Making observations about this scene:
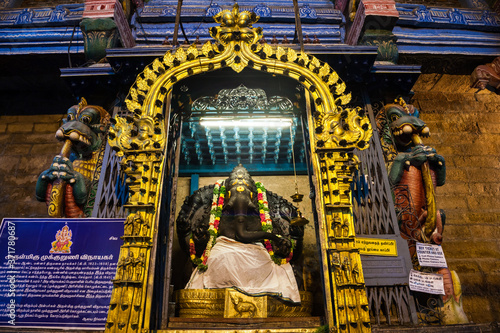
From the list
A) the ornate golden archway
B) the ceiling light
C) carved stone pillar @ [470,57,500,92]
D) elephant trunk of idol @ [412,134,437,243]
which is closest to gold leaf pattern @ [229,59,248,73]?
the ornate golden archway

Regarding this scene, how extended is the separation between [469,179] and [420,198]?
91.1 inches

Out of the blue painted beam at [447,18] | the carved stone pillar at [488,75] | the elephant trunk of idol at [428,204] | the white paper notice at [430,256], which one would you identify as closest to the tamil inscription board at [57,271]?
the white paper notice at [430,256]

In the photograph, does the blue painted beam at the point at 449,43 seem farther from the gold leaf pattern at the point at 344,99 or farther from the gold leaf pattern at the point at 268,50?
the gold leaf pattern at the point at 268,50

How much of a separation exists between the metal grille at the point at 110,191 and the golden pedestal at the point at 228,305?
1375 mm

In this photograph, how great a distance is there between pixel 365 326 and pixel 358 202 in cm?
183

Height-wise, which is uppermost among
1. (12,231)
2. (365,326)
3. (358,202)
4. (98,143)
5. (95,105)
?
(95,105)

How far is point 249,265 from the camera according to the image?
3.79 meters

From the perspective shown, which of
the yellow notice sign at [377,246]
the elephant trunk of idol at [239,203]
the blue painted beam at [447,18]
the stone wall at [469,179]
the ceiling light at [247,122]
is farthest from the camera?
the blue painted beam at [447,18]

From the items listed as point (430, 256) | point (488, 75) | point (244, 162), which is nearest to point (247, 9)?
point (244, 162)

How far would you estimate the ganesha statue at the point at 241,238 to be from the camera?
12.1 feet

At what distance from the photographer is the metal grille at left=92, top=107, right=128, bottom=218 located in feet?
12.7

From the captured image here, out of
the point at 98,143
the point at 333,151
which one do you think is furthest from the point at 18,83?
the point at 333,151

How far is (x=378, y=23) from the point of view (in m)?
5.39

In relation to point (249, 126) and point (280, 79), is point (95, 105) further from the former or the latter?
point (280, 79)
